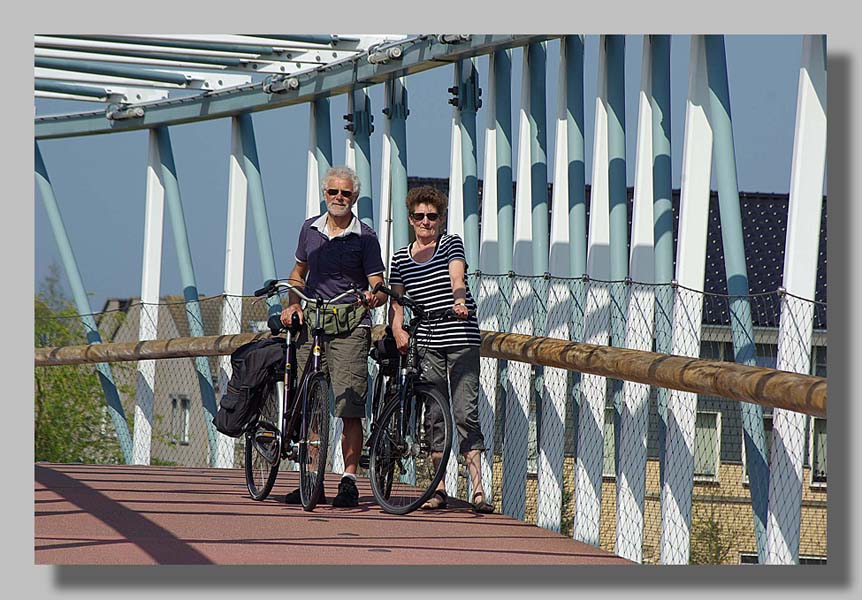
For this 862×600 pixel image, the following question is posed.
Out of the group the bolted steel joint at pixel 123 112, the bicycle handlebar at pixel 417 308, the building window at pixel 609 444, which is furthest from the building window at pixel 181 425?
the bicycle handlebar at pixel 417 308

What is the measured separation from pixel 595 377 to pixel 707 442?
0.70 metres

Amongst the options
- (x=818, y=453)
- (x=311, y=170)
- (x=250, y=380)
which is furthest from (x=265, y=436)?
(x=311, y=170)

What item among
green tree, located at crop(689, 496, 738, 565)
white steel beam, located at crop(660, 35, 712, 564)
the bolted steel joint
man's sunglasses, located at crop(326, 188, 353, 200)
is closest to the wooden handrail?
white steel beam, located at crop(660, 35, 712, 564)

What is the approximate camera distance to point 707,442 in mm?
7363

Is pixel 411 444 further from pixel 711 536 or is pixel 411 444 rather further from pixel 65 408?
pixel 65 408

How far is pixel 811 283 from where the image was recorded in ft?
20.9

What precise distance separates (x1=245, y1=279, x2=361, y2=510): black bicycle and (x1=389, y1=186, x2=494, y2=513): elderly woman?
30 cm

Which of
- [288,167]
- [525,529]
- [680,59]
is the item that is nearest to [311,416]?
[525,529]

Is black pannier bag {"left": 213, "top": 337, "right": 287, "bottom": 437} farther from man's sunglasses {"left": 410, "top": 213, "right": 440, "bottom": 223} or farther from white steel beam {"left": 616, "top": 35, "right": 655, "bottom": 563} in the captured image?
white steel beam {"left": 616, "top": 35, "right": 655, "bottom": 563}

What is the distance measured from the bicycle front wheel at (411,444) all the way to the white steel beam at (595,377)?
70cm

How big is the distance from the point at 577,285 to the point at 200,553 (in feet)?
8.24

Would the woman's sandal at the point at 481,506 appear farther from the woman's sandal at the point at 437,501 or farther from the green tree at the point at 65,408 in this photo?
the green tree at the point at 65,408

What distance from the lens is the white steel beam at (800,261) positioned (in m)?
6.14
